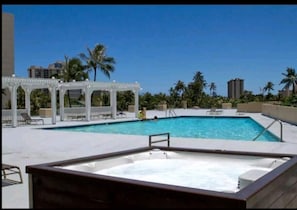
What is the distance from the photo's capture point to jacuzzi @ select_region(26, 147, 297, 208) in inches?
113

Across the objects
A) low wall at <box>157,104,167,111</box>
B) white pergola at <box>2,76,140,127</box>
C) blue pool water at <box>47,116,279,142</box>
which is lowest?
blue pool water at <box>47,116,279,142</box>

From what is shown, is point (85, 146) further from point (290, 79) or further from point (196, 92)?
point (290, 79)

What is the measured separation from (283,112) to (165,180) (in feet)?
53.9

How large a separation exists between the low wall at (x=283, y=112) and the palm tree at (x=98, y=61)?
16.0 m

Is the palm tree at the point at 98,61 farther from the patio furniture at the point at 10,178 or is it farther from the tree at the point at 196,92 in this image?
the patio furniture at the point at 10,178

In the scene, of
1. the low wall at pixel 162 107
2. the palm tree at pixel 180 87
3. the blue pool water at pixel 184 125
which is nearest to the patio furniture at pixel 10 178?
the blue pool water at pixel 184 125

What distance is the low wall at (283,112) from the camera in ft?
59.8

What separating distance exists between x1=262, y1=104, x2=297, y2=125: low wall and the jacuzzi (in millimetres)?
13211

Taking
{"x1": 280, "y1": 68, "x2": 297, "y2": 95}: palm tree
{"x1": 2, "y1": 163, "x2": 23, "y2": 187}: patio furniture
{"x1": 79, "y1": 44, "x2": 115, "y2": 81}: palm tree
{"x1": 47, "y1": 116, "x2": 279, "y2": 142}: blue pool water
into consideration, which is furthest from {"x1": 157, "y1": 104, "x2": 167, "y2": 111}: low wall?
{"x1": 2, "y1": 163, "x2": 23, "y2": 187}: patio furniture

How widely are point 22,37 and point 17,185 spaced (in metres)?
4.58

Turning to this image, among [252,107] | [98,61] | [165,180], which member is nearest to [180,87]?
[98,61]

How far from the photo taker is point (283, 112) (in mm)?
20594

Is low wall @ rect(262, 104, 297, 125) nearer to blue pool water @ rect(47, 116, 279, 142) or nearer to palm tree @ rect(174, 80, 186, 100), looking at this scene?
blue pool water @ rect(47, 116, 279, 142)
